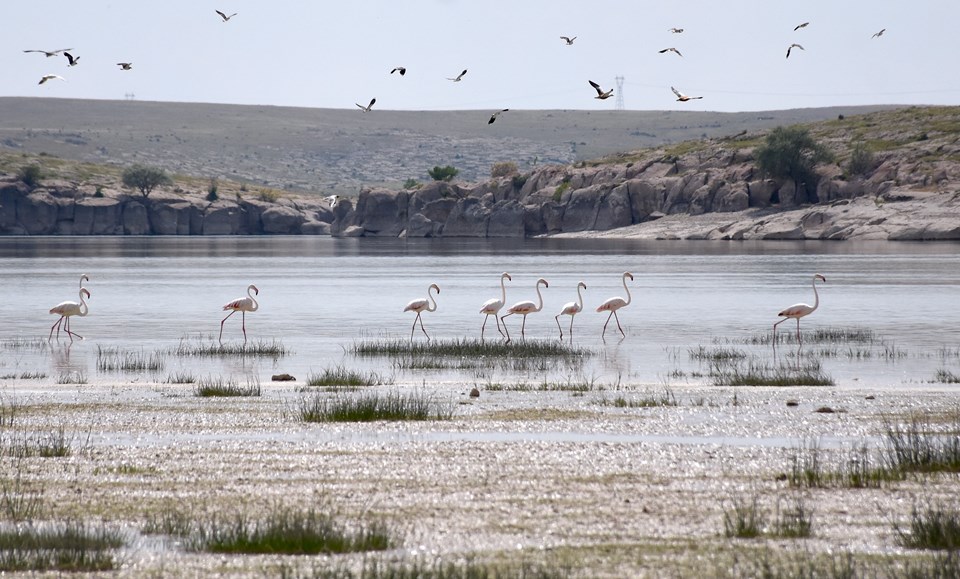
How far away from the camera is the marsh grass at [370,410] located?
50.7 ft

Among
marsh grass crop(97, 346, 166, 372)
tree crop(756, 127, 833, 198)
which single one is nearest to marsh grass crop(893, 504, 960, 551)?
marsh grass crop(97, 346, 166, 372)

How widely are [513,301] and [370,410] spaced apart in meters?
28.9

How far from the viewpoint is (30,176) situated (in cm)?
14488

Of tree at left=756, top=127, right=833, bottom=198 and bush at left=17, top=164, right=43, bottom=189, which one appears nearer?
tree at left=756, top=127, right=833, bottom=198

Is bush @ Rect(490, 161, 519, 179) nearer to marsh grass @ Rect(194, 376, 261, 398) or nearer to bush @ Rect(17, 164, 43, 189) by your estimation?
bush @ Rect(17, 164, 43, 189)

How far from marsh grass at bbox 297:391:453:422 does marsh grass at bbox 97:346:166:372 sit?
7.97 meters

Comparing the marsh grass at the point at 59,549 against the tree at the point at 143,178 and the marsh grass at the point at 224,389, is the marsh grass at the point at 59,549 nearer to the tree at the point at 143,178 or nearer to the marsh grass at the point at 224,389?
the marsh grass at the point at 224,389

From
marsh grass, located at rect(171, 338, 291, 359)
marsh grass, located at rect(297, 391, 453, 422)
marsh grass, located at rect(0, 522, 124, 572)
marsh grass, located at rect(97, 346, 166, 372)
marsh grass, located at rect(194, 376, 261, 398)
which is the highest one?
marsh grass, located at rect(171, 338, 291, 359)

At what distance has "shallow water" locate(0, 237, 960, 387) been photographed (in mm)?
24344

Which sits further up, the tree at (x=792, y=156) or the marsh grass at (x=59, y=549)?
the tree at (x=792, y=156)

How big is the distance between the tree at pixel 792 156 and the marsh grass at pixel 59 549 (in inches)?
3899

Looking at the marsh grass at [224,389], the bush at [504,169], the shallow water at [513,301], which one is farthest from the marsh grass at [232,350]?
the bush at [504,169]

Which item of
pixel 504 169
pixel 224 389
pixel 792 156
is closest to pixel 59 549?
pixel 224 389

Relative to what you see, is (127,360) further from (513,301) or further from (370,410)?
(513,301)
